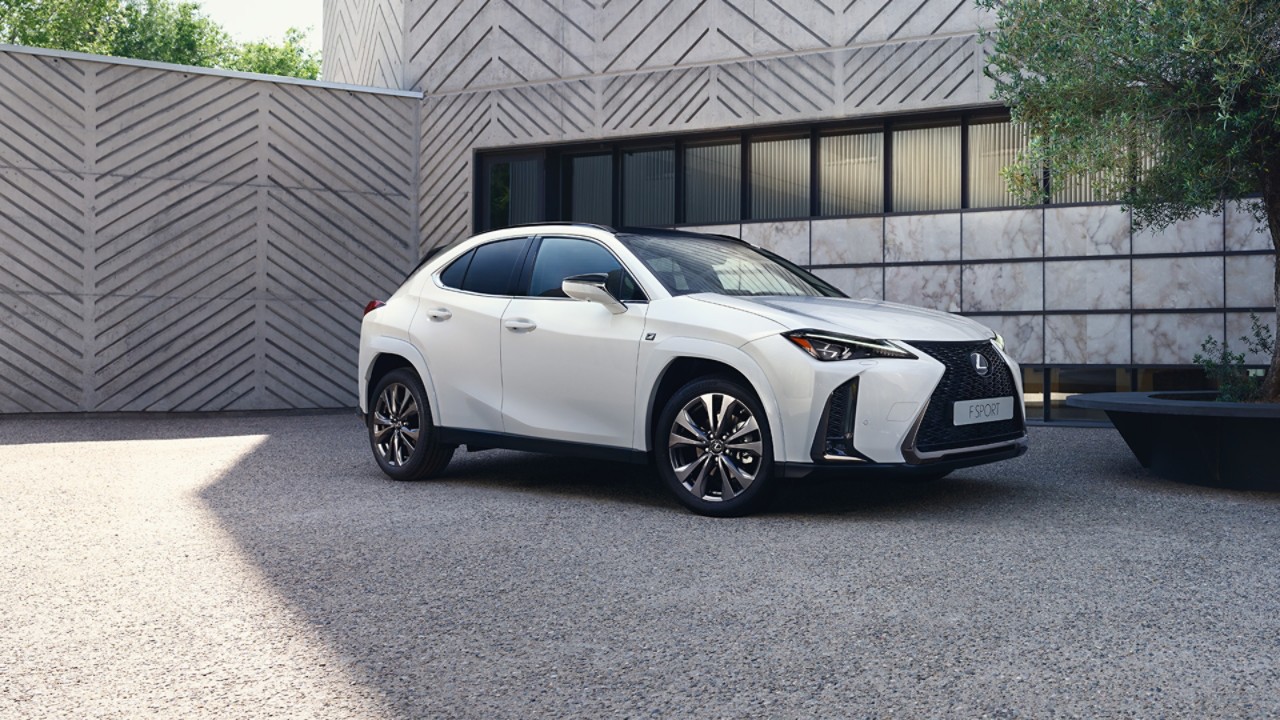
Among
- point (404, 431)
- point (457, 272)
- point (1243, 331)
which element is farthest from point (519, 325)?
point (1243, 331)

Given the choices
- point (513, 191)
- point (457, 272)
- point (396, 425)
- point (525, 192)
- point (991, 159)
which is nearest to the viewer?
point (457, 272)

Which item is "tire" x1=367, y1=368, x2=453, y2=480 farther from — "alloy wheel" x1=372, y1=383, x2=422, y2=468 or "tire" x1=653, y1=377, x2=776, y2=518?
"tire" x1=653, y1=377, x2=776, y2=518

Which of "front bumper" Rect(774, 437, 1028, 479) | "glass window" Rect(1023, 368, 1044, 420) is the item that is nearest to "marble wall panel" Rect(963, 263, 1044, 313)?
"glass window" Rect(1023, 368, 1044, 420)

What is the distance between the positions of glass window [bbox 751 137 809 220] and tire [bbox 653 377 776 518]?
24.7ft

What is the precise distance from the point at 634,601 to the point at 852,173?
9.57 m

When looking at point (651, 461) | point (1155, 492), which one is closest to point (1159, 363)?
point (1155, 492)

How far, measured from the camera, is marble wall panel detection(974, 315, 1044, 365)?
1204 centimetres

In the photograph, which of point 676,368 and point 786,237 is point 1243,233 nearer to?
point 786,237

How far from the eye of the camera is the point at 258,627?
409 cm

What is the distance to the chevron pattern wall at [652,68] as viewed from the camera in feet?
41.2

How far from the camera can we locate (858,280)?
1297cm

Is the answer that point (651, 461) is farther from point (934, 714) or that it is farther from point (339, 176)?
point (339, 176)

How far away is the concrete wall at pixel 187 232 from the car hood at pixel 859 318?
9.47 meters

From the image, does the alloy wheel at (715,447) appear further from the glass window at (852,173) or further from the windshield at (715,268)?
the glass window at (852,173)
